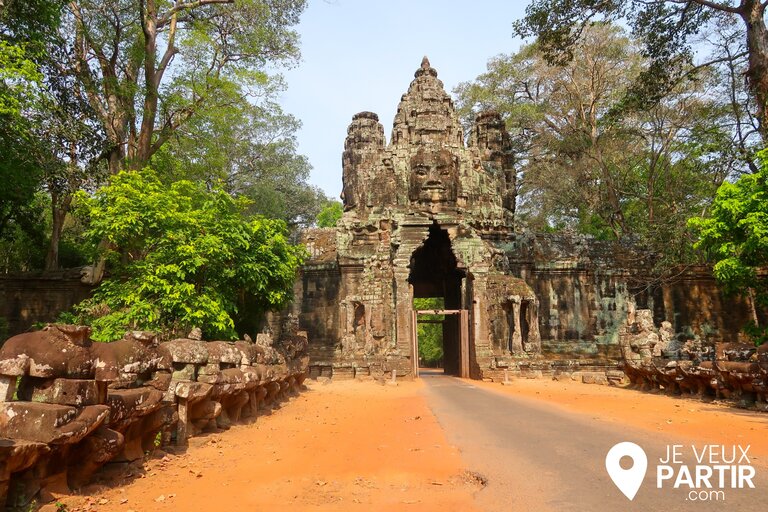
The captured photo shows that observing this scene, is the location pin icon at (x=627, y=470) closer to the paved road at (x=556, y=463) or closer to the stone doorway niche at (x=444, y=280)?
the paved road at (x=556, y=463)

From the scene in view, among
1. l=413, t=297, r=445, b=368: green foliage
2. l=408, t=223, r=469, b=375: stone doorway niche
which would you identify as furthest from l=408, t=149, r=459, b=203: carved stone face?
l=413, t=297, r=445, b=368: green foliage

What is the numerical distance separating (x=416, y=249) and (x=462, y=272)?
7.28 ft

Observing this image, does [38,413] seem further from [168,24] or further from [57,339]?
[168,24]

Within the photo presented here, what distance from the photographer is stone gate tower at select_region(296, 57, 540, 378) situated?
18250 mm

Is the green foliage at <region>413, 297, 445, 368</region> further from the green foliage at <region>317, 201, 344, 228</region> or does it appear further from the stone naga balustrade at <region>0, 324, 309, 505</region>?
the stone naga balustrade at <region>0, 324, 309, 505</region>

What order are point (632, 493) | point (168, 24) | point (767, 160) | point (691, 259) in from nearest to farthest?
point (632, 493) → point (767, 160) → point (168, 24) → point (691, 259)

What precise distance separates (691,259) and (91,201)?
870 inches

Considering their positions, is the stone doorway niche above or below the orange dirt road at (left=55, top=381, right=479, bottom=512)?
above

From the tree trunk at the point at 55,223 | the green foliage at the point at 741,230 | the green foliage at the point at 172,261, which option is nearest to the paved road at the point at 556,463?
the green foliage at the point at 172,261

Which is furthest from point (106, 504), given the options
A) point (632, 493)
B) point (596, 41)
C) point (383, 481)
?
point (596, 41)

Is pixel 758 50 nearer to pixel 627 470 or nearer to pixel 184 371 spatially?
pixel 627 470

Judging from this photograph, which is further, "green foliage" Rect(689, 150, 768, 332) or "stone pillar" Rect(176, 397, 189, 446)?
"green foliage" Rect(689, 150, 768, 332)

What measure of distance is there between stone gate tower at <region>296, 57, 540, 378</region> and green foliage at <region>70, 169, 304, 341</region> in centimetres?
590

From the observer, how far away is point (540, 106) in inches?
1163
